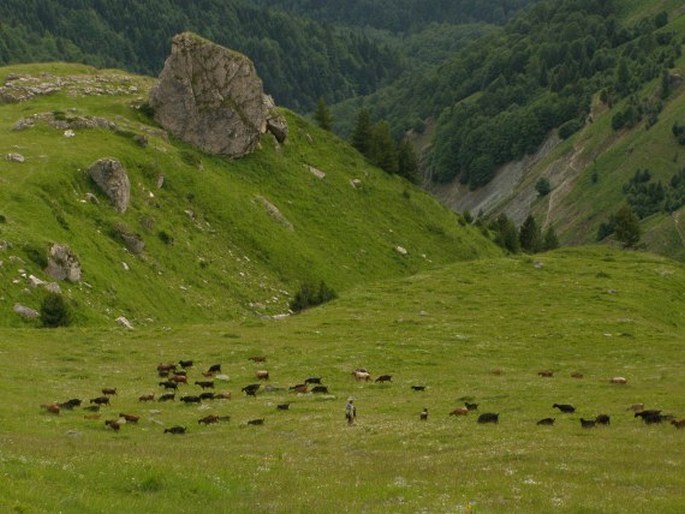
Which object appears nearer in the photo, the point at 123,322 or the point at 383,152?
the point at 123,322

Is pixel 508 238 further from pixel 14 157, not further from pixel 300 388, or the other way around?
pixel 300 388

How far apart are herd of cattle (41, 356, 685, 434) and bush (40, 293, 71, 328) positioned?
14.5 metres

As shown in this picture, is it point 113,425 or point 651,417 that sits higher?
point 651,417

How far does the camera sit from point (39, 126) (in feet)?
343

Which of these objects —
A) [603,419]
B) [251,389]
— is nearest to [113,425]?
[251,389]

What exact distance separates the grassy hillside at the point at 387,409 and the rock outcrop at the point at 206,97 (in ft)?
122

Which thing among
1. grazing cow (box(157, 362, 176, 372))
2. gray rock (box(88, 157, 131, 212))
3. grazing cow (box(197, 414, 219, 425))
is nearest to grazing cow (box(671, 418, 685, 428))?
grazing cow (box(197, 414, 219, 425))

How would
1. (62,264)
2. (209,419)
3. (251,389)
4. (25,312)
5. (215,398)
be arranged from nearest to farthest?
(209,419) < (215,398) < (251,389) < (25,312) < (62,264)

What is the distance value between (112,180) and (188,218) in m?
11.0

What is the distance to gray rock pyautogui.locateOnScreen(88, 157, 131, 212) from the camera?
9112cm

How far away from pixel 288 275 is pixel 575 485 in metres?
76.0

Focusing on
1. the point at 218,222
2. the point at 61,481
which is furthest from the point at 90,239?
the point at 61,481

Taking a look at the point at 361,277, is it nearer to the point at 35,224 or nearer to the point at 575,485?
the point at 35,224

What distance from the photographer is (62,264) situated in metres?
73.1
